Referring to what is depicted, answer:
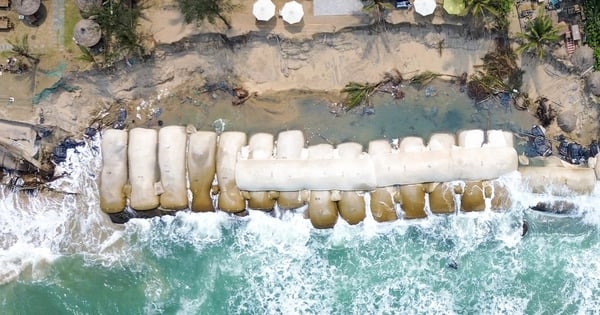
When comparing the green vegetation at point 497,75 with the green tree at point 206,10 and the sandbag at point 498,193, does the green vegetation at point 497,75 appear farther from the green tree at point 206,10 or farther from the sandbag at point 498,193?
the green tree at point 206,10

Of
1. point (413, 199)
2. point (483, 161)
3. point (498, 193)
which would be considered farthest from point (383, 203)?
point (498, 193)

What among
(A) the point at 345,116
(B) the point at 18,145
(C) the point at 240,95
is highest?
(C) the point at 240,95

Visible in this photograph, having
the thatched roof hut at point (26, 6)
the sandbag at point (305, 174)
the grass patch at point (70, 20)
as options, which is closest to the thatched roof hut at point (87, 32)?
the grass patch at point (70, 20)

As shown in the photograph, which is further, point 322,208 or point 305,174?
point 322,208

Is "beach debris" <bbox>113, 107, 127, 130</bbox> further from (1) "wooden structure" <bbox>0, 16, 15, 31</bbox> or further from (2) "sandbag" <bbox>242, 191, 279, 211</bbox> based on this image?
(2) "sandbag" <bbox>242, 191, 279, 211</bbox>

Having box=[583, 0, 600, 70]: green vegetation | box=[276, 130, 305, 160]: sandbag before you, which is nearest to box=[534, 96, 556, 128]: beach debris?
box=[583, 0, 600, 70]: green vegetation

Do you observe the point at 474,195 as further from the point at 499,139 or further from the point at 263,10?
the point at 263,10
